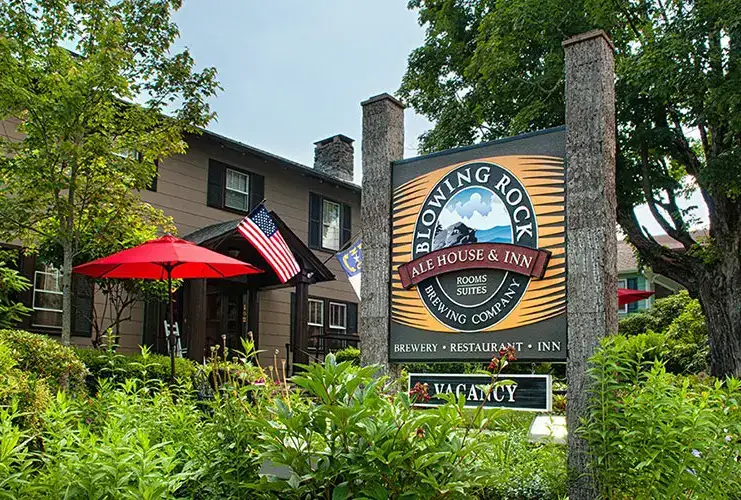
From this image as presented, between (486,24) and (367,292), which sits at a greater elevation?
(486,24)

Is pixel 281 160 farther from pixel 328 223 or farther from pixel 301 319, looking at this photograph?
pixel 301 319

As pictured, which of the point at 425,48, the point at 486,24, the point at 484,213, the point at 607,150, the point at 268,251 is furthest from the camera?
the point at 425,48

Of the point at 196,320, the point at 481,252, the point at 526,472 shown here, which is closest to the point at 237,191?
the point at 196,320

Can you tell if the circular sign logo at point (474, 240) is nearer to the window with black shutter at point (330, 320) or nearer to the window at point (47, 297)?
the window at point (47, 297)

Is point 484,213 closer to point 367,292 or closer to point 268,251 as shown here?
point 367,292

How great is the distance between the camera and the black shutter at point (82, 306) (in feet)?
41.3

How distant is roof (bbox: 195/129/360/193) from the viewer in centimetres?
1555

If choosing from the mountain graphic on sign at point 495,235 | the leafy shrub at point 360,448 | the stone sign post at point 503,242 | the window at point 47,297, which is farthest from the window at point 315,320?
the leafy shrub at point 360,448

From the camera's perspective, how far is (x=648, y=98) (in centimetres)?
1449

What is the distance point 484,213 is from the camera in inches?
212

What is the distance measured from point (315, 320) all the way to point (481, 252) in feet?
43.8

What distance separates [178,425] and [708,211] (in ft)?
46.3

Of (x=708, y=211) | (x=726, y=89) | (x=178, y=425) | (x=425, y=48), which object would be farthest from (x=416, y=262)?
(x=425, y=48)

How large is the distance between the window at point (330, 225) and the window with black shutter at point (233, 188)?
239 cm
